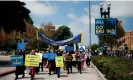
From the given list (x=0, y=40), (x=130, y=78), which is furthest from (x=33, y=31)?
(x=130, y=78)

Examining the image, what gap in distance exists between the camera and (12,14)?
41969mm

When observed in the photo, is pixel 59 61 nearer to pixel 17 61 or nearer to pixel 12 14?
pixel 17 61

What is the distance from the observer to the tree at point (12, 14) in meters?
41.1

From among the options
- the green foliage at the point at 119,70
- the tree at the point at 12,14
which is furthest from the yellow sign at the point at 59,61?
the tree at the point at 12,14

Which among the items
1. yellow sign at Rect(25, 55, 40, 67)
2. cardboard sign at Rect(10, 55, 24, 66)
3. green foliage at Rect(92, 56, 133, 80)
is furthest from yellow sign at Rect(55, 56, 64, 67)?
green foliage at Rect(92, 56, 133, 80)

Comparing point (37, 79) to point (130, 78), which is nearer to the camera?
point (130, 78)

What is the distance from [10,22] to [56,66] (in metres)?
19.4

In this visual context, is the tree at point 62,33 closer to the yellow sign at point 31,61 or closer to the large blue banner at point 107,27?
the large blue banner at point 107,27

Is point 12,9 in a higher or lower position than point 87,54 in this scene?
higher

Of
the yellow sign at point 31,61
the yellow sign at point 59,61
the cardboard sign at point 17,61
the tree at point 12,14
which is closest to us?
the yellow sign at point 31,61

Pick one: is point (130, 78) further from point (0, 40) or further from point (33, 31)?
point (33, 31)

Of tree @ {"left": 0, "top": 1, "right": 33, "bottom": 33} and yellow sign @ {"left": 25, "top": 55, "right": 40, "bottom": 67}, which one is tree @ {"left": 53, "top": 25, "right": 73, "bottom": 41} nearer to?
tree @ {"left": 0, "top": 1, "right": 33, "bottom": 33}

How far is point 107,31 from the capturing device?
3103cm

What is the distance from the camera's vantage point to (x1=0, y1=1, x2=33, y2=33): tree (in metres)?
41.1
